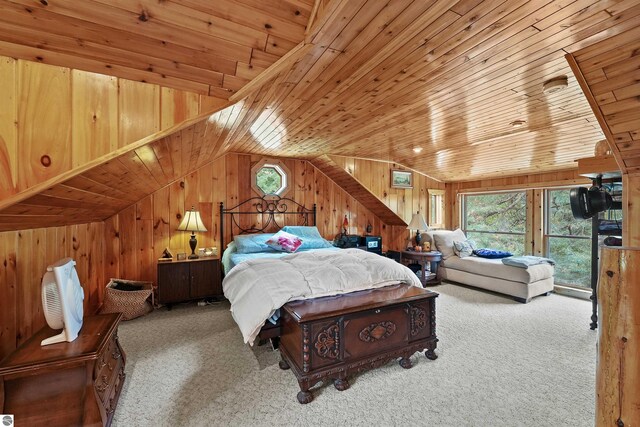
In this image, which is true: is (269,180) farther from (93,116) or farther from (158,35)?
(158,35)

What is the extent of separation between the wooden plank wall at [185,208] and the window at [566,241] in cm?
389

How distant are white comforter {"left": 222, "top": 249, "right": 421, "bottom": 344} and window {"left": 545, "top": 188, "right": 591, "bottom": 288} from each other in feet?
12.0

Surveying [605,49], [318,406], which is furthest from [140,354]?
[605,49]

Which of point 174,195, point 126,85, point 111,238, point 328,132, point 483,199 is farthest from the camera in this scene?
point 483,199

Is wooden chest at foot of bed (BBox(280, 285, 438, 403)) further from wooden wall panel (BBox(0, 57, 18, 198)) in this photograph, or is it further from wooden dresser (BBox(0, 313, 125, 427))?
wooden wall panel (BBox(0, 57, 18, 198))

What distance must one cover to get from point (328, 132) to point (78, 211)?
253 centimetres

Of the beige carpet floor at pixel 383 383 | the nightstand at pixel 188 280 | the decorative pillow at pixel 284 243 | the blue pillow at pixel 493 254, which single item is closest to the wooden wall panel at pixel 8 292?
the beige carpet floor at pixel 383 383

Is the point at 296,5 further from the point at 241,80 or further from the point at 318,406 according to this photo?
the point at 318,406

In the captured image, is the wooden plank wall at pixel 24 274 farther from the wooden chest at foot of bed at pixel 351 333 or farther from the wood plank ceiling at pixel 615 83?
the wood plank ceiling at pixel 615 83

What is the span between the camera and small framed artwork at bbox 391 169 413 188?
17.5 ft

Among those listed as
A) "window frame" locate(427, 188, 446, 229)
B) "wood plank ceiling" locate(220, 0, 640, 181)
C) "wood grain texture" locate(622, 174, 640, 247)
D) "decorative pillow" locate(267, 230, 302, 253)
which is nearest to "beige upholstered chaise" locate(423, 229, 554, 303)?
"window frame" locate(427, 188, 446, 229)

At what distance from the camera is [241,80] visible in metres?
1.55

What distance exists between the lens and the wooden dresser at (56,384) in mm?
1387

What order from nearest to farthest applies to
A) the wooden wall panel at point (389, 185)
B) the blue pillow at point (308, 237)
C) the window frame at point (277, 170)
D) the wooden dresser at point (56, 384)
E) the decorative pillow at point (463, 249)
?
1. the wooden dresser at point (56, 384)
2. the blue pillow at point (308, 237)
3. the window frame at point (277, 170)
4. the wooden wall panel at point (389, 185)
5. the decorative pillow at point (463, 249)
